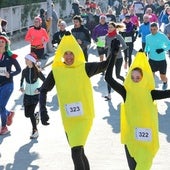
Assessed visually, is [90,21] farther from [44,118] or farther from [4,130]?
[44,118]

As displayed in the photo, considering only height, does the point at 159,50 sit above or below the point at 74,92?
below

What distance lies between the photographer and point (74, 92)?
660 centimetres

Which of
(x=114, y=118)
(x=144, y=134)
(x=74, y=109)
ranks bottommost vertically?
(x=114, y=118)

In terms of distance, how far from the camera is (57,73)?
6.65m

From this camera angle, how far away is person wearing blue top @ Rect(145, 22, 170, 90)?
12.2 meters

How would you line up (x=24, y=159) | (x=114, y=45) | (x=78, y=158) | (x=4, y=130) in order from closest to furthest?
(x=114, y=45), (x=78, y=158), (x=24, y=159), (x=4, y=130)

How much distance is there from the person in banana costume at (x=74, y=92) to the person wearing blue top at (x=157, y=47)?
568 cm

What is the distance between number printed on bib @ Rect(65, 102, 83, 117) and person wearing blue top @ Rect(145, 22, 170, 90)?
19.3ft

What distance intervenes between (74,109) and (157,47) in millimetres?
6117

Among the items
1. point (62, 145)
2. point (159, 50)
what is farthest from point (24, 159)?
point (159, 50)

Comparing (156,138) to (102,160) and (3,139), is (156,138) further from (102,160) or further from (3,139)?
(3,139)

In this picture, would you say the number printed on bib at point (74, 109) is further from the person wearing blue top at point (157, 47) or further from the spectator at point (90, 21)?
the spectator at point (90, 21)

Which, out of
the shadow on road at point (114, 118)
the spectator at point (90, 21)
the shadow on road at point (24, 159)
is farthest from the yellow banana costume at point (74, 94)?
the spectator at point (90, 21)

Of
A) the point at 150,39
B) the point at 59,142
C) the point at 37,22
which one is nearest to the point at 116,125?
the point at 59,142
